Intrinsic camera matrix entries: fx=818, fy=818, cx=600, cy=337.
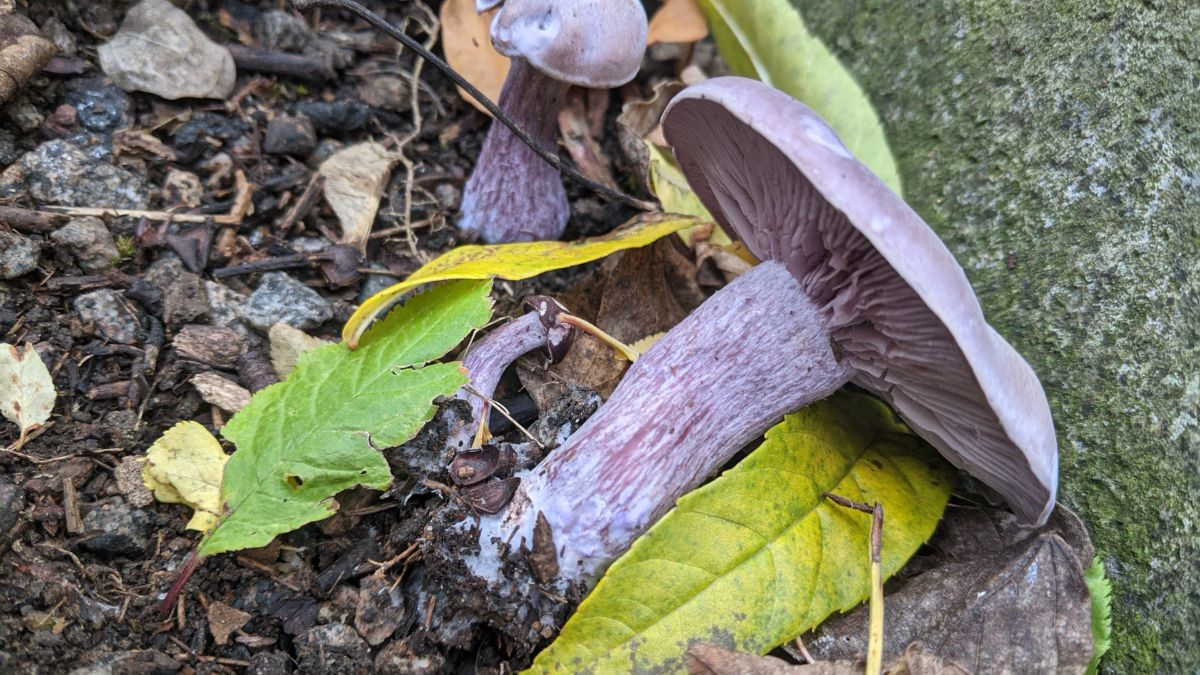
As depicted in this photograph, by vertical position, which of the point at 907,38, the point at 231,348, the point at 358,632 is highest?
the point at 907,38

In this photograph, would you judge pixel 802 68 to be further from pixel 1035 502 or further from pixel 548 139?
pixel 1035 502

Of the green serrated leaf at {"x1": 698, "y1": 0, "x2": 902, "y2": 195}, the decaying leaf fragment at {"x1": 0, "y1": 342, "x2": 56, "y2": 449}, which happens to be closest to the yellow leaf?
the green serrated leaf at {"x1": 698, "y1": 0, "x2": 902, "y2": 195}

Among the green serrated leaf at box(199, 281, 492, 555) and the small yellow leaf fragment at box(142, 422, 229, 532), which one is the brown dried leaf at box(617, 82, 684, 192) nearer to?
the green serrated leaf at box(199, 281, 492, 555)

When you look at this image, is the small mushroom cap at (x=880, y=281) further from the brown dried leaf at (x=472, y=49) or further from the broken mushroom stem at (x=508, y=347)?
the brown dried leaf at (x=472, y=49)

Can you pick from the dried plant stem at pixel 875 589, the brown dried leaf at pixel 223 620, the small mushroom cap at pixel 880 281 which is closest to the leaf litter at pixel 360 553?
the brown dried leaf at pixel 223 620

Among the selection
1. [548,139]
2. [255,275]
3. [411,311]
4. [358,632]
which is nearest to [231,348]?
[255,275]

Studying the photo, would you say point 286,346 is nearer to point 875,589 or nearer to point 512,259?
point 512,259

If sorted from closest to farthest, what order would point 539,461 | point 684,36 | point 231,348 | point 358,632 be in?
point 358,632 < point 539,461 < point 231,348 < point 684,36
